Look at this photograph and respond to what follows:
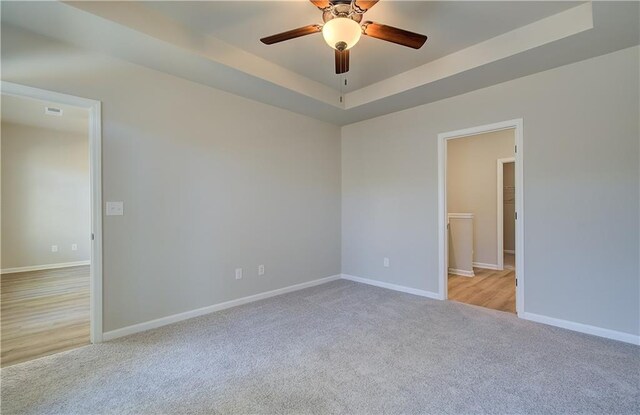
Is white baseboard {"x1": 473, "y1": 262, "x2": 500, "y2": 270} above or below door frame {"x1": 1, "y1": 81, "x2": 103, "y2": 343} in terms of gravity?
below

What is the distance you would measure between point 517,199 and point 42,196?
8010 millimetres

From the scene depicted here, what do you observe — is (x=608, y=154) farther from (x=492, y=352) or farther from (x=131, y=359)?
(x=131, y=359)

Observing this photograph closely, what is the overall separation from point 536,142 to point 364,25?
226 centimetres

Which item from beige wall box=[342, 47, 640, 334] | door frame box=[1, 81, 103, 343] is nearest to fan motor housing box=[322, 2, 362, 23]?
beige wall box=[342, 47, 640, 334]

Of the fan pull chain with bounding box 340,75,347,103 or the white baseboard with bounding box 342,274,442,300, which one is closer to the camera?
the fan pull chain with bounding box 340,75,347,103

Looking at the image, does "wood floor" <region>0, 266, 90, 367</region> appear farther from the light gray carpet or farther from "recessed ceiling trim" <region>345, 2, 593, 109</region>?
"recessed ceiling trim" <region>345, 2, 593, 109</region>

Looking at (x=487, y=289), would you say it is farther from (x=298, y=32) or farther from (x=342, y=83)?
(x=298, y=32)

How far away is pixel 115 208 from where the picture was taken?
264 centimetres

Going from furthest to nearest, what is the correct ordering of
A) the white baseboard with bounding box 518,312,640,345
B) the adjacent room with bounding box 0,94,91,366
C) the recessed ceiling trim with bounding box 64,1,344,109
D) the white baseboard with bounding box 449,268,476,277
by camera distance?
1. the white baseboard with bounding box 449,268,476,277
2. the adjacent room with bounding box 0,94,91,366
3. the white baseboard with bounding box 518,312,640,345
4. the recessed ceiling trim with bounding box 64,1,344,109

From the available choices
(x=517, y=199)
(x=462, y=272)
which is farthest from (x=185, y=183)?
(x=462, y=272)

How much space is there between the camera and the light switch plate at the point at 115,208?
8.55 ft

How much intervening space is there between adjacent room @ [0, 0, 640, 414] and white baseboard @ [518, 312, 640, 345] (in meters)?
0.01

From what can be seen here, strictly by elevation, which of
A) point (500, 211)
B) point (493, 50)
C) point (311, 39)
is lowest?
point (500, 211)

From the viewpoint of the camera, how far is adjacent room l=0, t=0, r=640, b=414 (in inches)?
76.4
